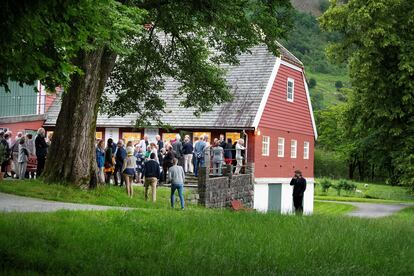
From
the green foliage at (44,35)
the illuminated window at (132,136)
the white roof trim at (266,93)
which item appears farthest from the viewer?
the illuminated window at (132,136)

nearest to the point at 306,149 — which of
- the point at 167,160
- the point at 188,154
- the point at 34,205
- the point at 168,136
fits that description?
the point at 168,136

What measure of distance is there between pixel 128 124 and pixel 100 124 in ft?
6.84

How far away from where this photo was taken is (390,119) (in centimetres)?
3738

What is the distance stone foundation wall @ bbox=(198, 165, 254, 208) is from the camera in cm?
2561

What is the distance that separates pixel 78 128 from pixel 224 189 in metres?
10.2

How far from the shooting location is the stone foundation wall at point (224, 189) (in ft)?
84.0

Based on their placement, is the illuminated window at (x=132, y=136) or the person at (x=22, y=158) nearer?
the person at (x=22, y=158)

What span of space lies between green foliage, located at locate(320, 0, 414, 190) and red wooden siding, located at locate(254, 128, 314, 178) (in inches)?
160

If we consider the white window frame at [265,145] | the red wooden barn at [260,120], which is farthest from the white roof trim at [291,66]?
the white window frame at [265,145]

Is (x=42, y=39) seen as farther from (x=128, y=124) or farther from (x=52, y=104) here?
(x=52, y=104)

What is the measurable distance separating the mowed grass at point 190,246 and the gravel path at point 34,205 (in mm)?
1670

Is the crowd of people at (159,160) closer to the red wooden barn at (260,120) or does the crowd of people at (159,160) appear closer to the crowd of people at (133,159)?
the crowd of people at (133,159)

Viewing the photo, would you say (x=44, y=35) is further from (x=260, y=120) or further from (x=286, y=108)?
(x=286, y=108)

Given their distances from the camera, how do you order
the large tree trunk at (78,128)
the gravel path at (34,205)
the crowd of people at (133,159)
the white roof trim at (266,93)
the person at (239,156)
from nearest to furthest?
the gravel path at (34,205) → the large tree trunk at (78,128) → the crowd of people at (133,159) → the person at (239,156) → the white roof trim at (266,93)
